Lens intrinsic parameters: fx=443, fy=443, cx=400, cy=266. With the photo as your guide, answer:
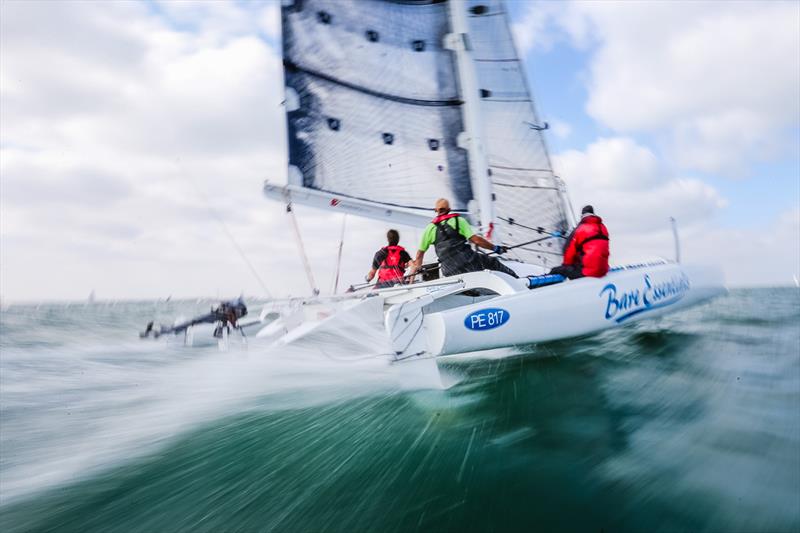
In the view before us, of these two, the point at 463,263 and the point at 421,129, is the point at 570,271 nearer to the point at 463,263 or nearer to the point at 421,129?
the point at 463,263

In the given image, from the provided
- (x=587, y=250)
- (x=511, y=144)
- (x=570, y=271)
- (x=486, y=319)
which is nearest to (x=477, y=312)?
(x=486, y=319)

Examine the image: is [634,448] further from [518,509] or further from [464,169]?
[464,169]

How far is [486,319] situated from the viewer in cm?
Result: 300

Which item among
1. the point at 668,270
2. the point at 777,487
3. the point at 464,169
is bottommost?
the point at 777,487

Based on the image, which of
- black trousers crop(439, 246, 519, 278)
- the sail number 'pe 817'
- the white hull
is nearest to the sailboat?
the white hull

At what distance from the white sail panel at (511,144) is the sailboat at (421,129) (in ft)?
0.06

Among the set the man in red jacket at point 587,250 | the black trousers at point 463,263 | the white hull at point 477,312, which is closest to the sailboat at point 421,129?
the white hull at point 477,312

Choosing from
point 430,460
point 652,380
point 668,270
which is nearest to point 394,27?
point 668,270

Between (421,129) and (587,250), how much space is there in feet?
11.0

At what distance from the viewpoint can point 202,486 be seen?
1825 millimetres

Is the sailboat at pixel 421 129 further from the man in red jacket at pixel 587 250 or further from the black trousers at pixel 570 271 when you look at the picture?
the black trousers at pixel 570 271

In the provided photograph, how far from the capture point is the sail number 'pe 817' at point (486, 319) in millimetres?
2908

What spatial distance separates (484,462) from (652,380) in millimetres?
1813

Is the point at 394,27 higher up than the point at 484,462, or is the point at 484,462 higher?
the point at 394,27
